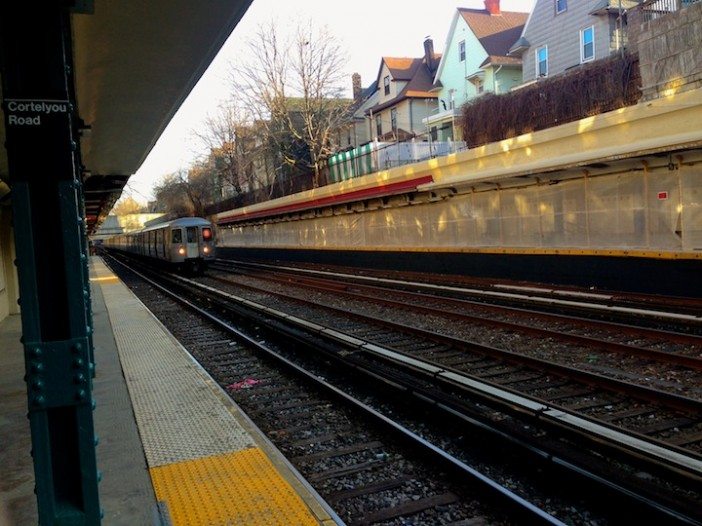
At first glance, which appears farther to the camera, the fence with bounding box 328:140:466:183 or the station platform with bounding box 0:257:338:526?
the fence with bounding box 328:140:466:183

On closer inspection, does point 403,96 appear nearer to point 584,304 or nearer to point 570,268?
point 570,268

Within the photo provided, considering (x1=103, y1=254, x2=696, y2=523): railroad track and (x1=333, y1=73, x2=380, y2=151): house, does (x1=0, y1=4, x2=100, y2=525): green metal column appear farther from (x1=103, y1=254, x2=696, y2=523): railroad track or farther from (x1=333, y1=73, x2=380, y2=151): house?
(x1=333, y1=73, x2=380, y2=151): house

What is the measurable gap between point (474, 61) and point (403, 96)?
24.8 feet

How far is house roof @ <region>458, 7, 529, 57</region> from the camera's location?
121 ft

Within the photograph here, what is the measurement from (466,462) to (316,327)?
6071 millimetres

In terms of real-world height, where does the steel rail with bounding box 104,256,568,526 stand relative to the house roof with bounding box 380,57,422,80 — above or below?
below

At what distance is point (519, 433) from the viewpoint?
Result: 5.17 meters

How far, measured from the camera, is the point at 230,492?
13.6 feet

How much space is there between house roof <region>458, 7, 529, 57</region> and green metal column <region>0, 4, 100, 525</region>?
3717cm

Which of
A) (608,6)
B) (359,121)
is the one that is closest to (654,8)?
(608,6)

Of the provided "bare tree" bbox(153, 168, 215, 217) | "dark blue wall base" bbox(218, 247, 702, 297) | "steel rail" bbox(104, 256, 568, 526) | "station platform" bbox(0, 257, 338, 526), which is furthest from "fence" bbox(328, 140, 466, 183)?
"bare tree" bbox(153, 168, 215, 217)

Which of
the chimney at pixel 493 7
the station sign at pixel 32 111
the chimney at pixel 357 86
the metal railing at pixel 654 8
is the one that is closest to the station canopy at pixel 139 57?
the station sign at pixel 32 111

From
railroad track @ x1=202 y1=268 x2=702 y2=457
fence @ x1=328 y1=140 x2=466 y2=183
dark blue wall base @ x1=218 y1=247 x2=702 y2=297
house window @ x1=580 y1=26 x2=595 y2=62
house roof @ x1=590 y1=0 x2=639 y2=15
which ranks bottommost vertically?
railroad track @ x1=202 y1=268 x2=702 y2=457

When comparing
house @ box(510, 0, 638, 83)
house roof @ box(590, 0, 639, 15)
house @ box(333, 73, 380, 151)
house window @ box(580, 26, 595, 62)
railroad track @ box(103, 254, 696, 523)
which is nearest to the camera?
railroad track @ box(103, 254, 696, 523)
